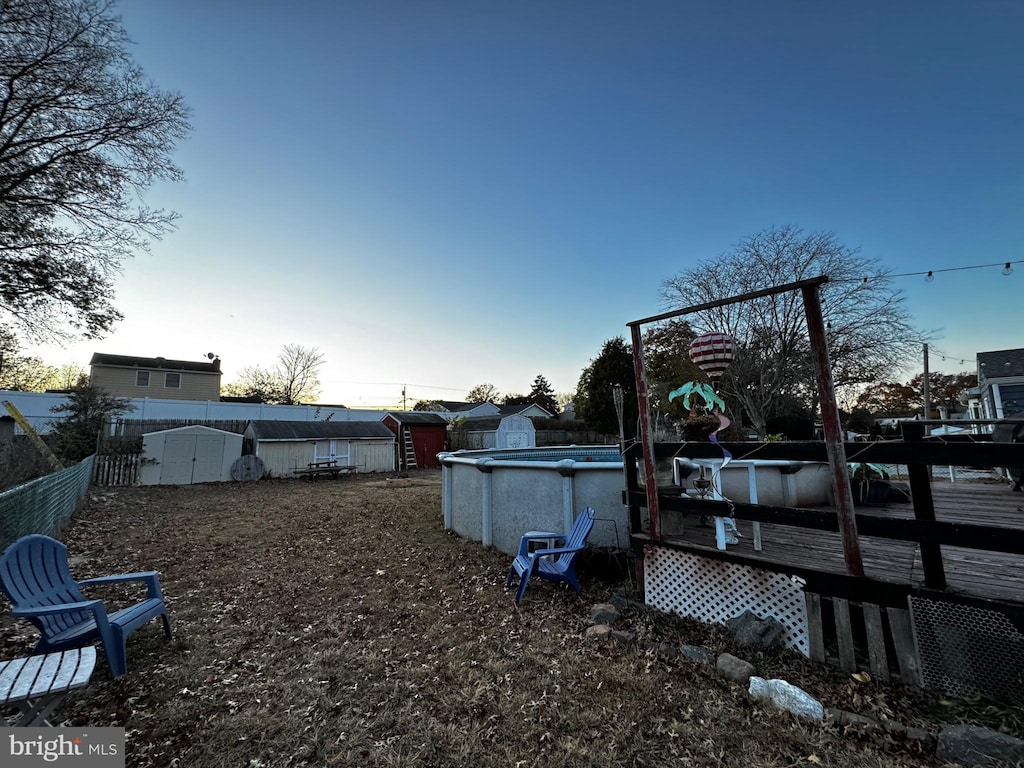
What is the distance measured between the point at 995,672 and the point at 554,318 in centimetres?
1510

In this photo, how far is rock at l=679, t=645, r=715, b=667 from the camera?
3100 mm

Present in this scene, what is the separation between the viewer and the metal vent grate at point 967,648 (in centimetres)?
244

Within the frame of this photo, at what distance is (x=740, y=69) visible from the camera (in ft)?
27.2

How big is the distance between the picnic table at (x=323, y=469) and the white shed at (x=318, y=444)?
1.01 ft

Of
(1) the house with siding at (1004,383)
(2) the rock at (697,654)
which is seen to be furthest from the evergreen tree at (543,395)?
(2) the rock at (697,654)

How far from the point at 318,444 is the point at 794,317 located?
73.6 feet

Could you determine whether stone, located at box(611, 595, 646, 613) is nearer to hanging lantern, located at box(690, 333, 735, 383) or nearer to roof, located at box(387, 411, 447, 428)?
hanging lantern, located at box(690, 333, 735, 383)

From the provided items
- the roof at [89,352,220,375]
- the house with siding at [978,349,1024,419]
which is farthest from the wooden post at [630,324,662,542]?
the roof at [89,352,220,375]

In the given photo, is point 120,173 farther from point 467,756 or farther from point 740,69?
point 740,69

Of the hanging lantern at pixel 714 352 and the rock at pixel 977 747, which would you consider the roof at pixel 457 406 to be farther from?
the rock at pixel 977 747

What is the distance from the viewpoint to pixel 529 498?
18.7 ft

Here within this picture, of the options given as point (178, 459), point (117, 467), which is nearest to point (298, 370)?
point (178, 459)

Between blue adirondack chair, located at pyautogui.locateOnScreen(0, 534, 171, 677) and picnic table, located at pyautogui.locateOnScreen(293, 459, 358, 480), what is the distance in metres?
14.8

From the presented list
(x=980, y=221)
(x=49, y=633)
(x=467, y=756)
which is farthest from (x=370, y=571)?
Answer: (x=980, y=221)
